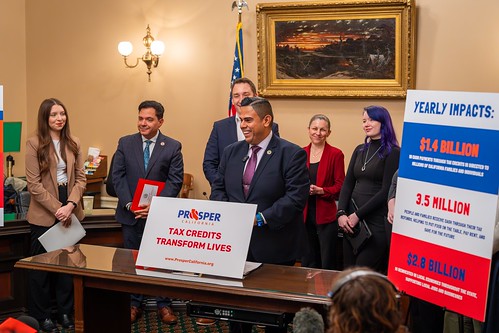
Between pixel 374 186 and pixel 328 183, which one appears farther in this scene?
pixel 328 183

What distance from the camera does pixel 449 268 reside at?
3.29 m

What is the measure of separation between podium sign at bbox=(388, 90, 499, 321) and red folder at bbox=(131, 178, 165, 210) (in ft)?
7.14

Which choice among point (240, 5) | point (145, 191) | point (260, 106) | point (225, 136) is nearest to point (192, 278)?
point (260, 106)

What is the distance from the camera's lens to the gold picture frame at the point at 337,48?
22.1 ft

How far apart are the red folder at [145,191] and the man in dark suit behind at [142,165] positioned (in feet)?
0.43

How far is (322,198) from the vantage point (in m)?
5.82

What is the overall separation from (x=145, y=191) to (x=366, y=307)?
3.56m

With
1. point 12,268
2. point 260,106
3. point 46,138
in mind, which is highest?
point 260,106

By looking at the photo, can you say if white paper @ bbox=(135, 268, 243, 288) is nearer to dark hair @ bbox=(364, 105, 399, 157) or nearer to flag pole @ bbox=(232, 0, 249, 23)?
dark hair @ bbox=(364, 105, 399, 157)

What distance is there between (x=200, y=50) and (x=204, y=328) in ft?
10.8

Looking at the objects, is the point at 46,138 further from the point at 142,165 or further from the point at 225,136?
the point at 225,136

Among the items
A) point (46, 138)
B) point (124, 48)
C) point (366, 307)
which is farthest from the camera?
point (124, 48)

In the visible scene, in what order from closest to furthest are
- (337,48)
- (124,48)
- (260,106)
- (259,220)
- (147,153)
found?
(259,220) < (260,106) < (147,153) < (337,48) < (124,48)

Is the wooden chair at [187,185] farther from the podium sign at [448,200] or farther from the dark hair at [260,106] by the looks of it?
the podium sign at [448,200]
